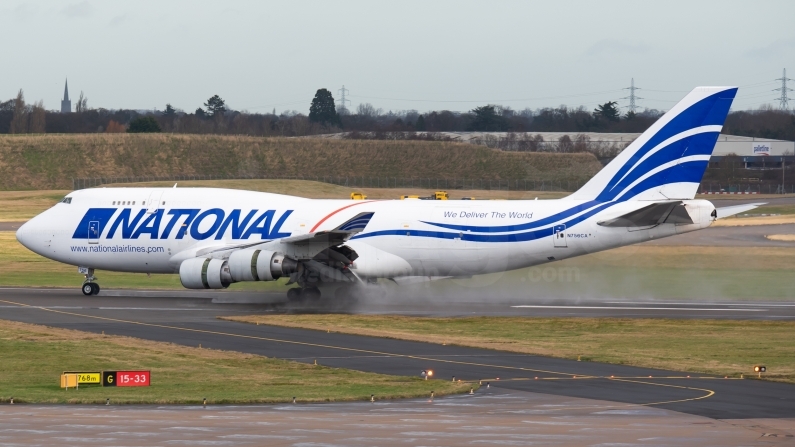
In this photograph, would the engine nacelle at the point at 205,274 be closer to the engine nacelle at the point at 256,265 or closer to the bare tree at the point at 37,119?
the engine nacelle at the point at 256,265

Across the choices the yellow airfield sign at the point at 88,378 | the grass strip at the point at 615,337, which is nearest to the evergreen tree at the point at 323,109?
the grass strip at the point at 615,337

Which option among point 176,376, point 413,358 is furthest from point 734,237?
point 176,376

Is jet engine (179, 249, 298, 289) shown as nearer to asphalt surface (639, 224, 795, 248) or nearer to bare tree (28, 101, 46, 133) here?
asphalt surface (639, 224, 795, 248)

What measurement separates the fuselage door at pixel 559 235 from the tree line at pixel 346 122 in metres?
97.3

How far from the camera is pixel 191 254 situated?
130 ft

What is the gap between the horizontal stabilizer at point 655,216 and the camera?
35.1 metres

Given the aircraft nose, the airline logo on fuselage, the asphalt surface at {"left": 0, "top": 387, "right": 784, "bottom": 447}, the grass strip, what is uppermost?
the airline logo on fuselage

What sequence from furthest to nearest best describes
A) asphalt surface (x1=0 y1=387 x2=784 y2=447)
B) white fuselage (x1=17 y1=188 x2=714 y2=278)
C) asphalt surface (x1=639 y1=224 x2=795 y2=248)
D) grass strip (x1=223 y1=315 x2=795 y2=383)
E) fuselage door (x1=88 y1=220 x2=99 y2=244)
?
asphalt surface (x1=639 y1=224 x2=795 y2=248) < fuselage door (x1=88 y1=220 x2=99 y2=244) < white fuselage (x1=17 y1=188 x2=714 y2=278) < grass strip (x1=223 y1=315 x2=795 y2=383) < asphalt surface (x1=0 y1=387 x2=784 y2=447)

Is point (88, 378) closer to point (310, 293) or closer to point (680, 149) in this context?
point (310, 293)

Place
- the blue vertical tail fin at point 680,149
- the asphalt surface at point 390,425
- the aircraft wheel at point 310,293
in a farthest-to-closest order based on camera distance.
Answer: the aircraft wheel at point 310,293
the blue vertical tail fin at point 680,149
the asphalt surface at point 390,425

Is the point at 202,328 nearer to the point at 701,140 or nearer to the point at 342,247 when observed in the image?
the point at 342,247

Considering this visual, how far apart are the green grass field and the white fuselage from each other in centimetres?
1154

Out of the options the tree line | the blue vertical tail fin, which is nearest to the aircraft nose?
the blue vertical tail fin

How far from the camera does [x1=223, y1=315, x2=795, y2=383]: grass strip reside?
25125 mm
